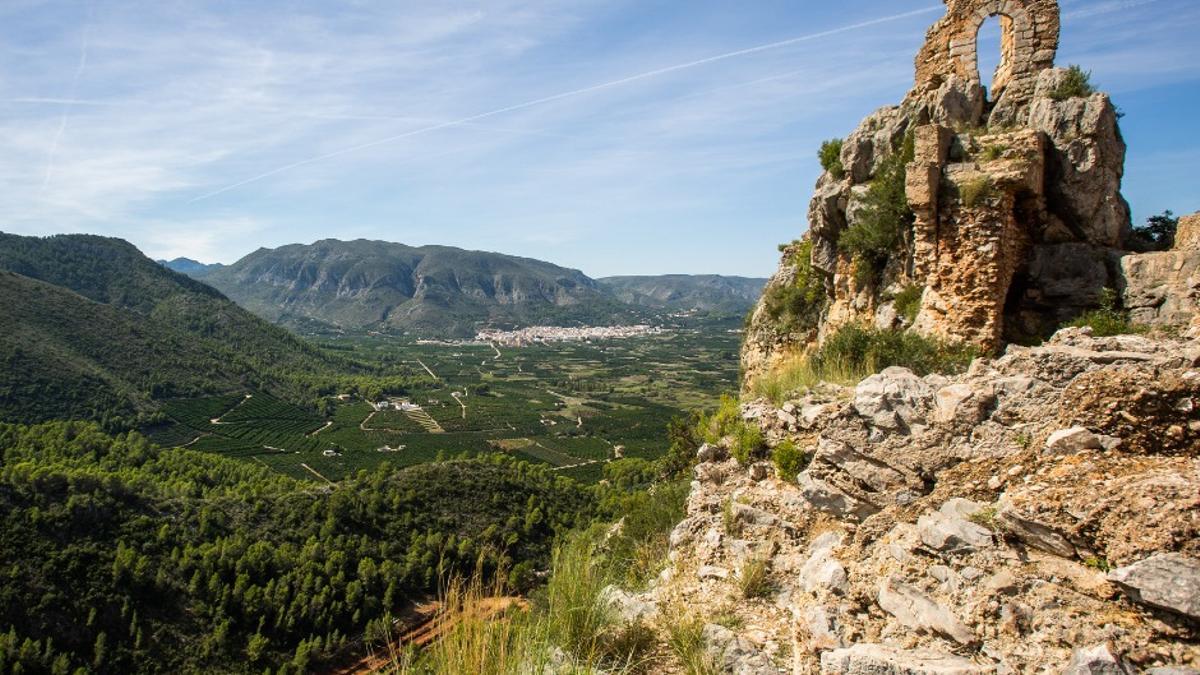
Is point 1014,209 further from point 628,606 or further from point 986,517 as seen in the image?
point 628,606

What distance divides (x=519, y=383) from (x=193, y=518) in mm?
89104

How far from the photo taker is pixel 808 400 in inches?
272

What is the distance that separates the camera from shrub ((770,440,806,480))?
6234 millimetres

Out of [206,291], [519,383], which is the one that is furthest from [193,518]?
[206,291]

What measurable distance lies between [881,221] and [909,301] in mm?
1556

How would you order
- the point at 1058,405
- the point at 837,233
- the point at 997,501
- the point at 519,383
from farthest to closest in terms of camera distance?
1. the point at 519,383
2. the point at 837,233
3. the point at 1058,405
4. the point at 997,501

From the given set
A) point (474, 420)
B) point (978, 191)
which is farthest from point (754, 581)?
point (474, 420)

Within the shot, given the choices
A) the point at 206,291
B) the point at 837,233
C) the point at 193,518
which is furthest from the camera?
the point at 206,291

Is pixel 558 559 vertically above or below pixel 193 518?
above

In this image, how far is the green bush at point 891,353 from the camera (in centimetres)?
784

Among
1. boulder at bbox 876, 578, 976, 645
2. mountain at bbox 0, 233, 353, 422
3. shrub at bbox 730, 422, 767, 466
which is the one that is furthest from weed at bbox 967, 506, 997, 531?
mountain at bbox 0, 233, 353, 422

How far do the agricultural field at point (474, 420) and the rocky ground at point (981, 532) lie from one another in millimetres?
30533

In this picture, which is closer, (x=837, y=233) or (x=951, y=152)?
(x=951, y=152)

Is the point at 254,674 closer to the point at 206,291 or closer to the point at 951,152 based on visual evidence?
the point at 951,152
